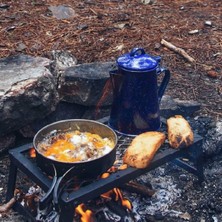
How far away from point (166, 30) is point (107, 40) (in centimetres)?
95

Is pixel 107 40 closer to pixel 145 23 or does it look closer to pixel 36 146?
pixel 145 23

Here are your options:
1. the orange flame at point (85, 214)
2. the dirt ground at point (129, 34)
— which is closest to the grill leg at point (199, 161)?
the orange flame at point (85, 214)

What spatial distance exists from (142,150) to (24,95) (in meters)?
1.12

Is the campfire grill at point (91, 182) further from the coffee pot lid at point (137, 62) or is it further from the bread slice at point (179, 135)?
the coffee pot lid at point (137, 62)

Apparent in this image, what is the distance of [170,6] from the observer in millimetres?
6594

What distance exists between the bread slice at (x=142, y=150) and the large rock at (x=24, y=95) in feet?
3.27

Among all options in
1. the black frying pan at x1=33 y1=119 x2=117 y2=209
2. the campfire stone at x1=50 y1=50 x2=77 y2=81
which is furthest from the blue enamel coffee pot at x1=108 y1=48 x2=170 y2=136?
the campfire stone at x1=50 y1=50 x2=77 y2=81

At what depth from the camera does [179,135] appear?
2.74m

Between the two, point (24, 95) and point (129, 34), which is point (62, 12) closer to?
point (129, 34)

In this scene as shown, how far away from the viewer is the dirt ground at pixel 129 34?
4.67 m

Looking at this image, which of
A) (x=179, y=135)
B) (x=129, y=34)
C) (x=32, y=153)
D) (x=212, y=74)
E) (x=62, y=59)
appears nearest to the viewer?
(x=32, y=153)

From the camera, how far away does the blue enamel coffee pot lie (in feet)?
8.78

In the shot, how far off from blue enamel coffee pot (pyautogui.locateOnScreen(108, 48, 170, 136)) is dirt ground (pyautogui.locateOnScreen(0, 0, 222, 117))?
1.49 m

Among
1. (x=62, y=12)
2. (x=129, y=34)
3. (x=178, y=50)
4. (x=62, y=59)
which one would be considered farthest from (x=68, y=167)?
(x=62, y=12)
